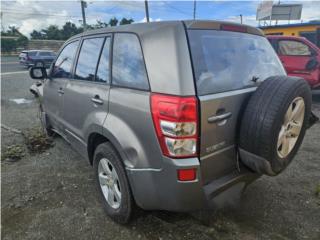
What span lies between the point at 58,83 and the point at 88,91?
42.0 inches

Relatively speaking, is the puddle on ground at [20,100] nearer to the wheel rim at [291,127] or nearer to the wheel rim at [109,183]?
the wheel rim at [109,183]

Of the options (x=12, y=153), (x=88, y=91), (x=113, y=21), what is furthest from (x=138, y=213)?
(x=113, y=21)

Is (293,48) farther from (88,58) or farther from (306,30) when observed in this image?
(88,58)

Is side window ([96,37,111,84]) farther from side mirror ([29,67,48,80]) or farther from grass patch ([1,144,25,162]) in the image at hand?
grass patch ([1,144,25,162])

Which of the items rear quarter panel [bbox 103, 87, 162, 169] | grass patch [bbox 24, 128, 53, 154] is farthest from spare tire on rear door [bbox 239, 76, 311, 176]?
grass patch [bbox 24, 128, 53, 154]

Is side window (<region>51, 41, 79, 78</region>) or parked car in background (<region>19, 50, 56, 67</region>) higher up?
side window (<region>51, 41, 79, 78</region>)

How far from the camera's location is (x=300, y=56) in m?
6.99

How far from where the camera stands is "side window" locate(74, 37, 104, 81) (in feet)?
8.61

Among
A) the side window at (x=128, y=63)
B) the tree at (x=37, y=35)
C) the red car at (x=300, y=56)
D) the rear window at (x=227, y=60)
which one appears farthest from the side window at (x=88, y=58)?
the tree at (x=37, y=35)

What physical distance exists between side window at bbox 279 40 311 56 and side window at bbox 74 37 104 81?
6042mm

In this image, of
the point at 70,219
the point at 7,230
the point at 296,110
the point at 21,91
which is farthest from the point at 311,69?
the point at 21,91

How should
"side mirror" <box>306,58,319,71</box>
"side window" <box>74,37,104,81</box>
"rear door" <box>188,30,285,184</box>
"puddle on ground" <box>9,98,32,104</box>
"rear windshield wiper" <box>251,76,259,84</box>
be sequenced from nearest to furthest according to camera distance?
1. "rear door" <box>188,30,285,184</box>
2. "rear windshield wiper" <box>251,76,259,84</box>
3. "side window" <box>74,37,104,81</box>
4. "side mirror" <box>306,58,319,71</box>
5. "puddle on ground" <box>9,98,32,104</box>

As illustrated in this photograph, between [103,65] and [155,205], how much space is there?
1368mm

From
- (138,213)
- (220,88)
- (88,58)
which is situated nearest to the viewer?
(220,88)
